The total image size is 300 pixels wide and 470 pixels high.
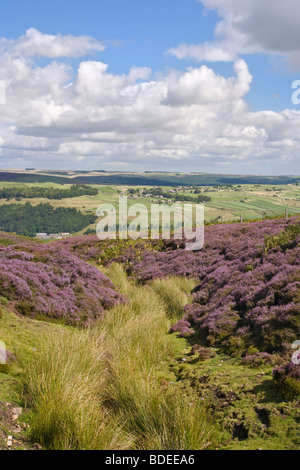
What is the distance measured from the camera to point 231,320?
444 inches

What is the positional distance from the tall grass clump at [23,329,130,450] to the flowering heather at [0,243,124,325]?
4.39 meters

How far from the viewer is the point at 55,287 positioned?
1352cm

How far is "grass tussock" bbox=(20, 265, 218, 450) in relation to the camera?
5180 millimetres

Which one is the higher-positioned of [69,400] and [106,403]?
[69,400]

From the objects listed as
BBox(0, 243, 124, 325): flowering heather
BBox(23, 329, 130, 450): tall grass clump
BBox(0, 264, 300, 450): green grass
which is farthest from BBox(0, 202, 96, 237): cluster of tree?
BBox(23, 329, 130, 450): tall grass clump

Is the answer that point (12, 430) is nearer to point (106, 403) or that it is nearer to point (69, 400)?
point (69, 400)

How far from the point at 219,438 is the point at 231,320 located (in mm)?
5912

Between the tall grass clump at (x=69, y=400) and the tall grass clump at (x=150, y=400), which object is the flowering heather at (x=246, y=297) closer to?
the tall grass clump at (x=150, y=400)

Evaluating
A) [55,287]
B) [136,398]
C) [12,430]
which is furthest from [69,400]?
[55,287]

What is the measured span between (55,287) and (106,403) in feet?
24.7

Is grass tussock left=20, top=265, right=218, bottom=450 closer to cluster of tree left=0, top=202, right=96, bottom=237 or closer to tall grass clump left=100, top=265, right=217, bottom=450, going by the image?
tall grass clump left=100, top=265, right=217, bottom=450

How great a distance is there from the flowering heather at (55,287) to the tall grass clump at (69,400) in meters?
4.39

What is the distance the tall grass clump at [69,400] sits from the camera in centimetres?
516
